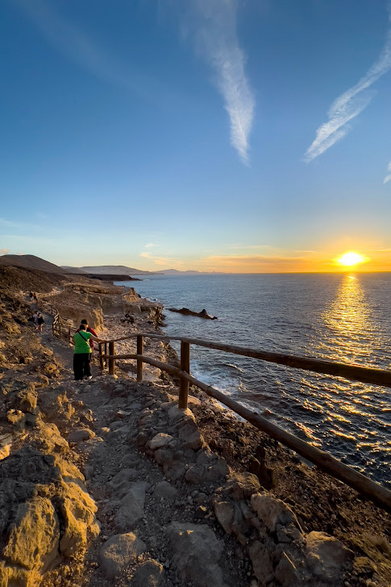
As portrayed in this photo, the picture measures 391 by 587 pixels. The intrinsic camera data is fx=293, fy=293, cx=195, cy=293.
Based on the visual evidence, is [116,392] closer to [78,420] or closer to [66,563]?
[78,420]

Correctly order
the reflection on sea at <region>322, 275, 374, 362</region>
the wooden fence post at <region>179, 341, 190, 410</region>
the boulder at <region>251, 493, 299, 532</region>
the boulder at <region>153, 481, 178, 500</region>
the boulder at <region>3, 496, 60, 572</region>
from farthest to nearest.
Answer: the reflection on sea at <region>322, 275, 374, 362</region>, the wooden fence post at <region>179, 341, 190, 410</region>, the boulder at <region>153, 481, 178, 500</region>, the boulder at <region>251, 493, 299, 532</region>, the boulder at <region>3, 496, 60, 572</region>

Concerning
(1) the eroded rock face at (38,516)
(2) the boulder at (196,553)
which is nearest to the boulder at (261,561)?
(2) the boulder at (196,553)

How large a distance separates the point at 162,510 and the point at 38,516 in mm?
1324

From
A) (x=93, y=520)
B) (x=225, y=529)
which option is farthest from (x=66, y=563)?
(x=225, y=529)

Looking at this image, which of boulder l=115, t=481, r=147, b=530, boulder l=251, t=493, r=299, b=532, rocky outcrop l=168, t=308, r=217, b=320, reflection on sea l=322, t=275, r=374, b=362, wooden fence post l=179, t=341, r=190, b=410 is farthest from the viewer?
rocky outcrop l=168, t=308, r=217, b=320

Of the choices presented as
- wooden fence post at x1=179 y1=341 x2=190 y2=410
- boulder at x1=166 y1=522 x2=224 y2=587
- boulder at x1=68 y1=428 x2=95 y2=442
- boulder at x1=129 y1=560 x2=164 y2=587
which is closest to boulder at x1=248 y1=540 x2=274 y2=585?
boulder at x1=166 y1=522 x2=224 y2=587

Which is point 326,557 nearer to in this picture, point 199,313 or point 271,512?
point 271,512

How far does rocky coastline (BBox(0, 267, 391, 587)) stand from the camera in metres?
2.29

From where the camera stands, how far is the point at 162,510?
3.15 metres

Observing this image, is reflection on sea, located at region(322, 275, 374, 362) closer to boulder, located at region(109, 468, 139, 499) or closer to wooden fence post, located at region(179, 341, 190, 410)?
wooden fence post, located at region(179, 341, 190, 410)

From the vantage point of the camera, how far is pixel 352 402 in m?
14.2

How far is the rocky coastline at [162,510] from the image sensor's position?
7.53 feet

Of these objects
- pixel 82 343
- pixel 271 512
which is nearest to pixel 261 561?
pixel 271 512

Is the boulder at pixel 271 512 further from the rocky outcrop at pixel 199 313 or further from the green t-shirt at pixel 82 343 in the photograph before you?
the rocky outcrop at pixel 199 313
